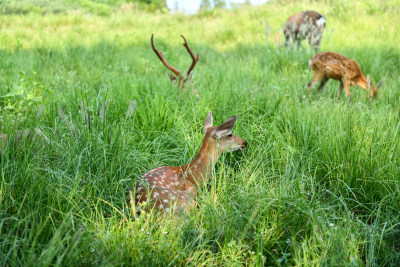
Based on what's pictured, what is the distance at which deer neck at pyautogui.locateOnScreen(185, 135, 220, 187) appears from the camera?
269cm

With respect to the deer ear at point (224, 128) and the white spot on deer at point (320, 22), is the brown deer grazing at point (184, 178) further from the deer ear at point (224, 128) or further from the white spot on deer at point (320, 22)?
the white spot on deer at point (320, 22)

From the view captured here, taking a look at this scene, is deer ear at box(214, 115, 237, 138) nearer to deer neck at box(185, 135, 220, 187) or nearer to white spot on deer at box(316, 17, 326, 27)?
deer neck at box(185, 135, 220, 187)

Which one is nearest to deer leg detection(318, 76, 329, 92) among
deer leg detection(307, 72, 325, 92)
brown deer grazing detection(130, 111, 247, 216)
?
deer leg detection(307, 72, 325, 92)

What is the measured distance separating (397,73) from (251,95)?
3.16 metres

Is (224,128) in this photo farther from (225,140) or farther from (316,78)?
(316,78)

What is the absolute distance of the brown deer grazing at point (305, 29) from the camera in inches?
305

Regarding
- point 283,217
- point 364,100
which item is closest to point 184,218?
point 283,217

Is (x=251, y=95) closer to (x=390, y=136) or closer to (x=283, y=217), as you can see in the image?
(x=390, y=136)

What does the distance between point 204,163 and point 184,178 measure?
34 cm

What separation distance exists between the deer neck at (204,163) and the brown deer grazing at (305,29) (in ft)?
17.3

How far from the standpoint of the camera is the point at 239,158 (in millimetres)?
3100

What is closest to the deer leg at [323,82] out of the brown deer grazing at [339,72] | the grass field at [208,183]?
the brown deer grazing at [339,72]

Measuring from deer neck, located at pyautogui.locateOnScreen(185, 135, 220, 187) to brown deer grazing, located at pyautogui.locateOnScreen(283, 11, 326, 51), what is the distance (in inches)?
208

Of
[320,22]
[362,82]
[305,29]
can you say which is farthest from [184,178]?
[320,22]
